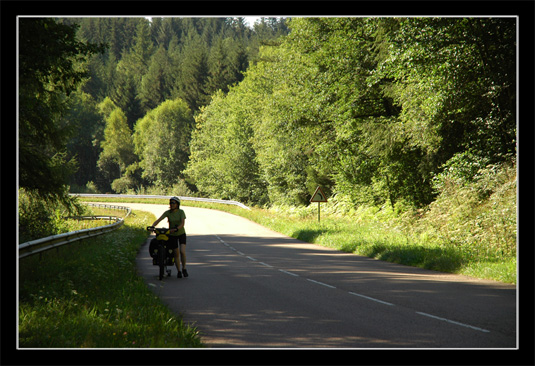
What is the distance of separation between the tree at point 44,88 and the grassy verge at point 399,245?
10.9 meters

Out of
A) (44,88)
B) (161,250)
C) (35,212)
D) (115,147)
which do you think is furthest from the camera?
(115,147)

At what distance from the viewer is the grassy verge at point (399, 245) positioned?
524 inches

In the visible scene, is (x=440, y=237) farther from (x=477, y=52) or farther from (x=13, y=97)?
(x=13, y=97)

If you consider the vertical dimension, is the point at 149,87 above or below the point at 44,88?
above

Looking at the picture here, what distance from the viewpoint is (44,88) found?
45.0 ft

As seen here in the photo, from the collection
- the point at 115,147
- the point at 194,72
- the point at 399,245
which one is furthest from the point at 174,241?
the point at 115,147

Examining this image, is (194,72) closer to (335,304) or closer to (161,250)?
(161,250)

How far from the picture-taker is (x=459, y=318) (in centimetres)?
810

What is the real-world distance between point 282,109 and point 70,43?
2139cm

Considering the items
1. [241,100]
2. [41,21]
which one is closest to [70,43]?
[41,21]

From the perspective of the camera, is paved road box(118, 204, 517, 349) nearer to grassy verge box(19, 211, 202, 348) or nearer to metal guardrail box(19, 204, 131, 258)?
grassy verge box(19, 211, 202, 348)

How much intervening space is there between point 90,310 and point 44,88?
310 inches

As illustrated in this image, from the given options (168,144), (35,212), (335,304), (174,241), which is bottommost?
(335,304)

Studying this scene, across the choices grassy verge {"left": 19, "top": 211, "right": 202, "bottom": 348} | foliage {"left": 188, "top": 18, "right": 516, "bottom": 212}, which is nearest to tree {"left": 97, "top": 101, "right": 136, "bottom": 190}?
foliage {"left": 188, "top": 18, "right": 516, "bottom": 212}
